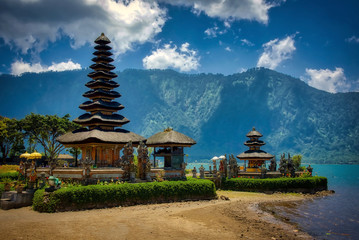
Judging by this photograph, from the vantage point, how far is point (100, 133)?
3506cm

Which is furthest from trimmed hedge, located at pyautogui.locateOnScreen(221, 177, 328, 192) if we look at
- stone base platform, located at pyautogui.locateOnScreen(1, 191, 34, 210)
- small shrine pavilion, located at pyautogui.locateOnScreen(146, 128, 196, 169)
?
stone base platform, located at pyautogui.locateOnScreen(1, 191, 34, 210)

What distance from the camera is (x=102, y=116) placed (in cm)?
3869

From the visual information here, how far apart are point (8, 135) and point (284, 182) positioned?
48.1m

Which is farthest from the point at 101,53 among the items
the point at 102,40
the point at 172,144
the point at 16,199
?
the point at 16,199

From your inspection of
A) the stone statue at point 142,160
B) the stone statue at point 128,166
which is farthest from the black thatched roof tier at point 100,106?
the stone statue at point 128,166

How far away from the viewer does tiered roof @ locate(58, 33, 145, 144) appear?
1379 inches

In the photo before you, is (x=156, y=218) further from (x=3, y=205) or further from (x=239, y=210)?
(x=3, y=205)

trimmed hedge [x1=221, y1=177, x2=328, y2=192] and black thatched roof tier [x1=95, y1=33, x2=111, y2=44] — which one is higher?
black thatched roof tier [x1=95, y1=33, x2=111, y2=44]

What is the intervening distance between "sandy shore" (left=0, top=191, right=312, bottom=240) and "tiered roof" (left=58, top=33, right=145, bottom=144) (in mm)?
12946

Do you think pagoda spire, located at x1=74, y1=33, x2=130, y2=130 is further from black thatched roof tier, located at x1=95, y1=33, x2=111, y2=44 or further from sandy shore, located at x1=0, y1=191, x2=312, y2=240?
sandy shore, located at x1=0, y1=191, x2=312, y2=240

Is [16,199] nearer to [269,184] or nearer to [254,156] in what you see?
[269,184]

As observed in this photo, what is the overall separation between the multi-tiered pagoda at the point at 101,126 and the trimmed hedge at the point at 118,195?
1026cm

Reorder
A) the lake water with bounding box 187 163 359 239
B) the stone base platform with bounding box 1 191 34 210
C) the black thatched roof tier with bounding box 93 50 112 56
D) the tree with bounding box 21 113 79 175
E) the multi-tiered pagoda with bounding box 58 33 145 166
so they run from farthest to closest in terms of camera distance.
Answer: the tree with bounding box 21 113 79 175 < the black thatched roof tier with bounding box 93 50 112 56 < the multi-tiered pagoda with bounding box 58 33 145 166 < the stone base platform with bounding box 1 191 34 210 < the lake water with bounding box 187 163 359 239

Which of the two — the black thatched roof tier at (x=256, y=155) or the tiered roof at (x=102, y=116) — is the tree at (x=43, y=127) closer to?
the tiered roof at (x=102, y=116)
